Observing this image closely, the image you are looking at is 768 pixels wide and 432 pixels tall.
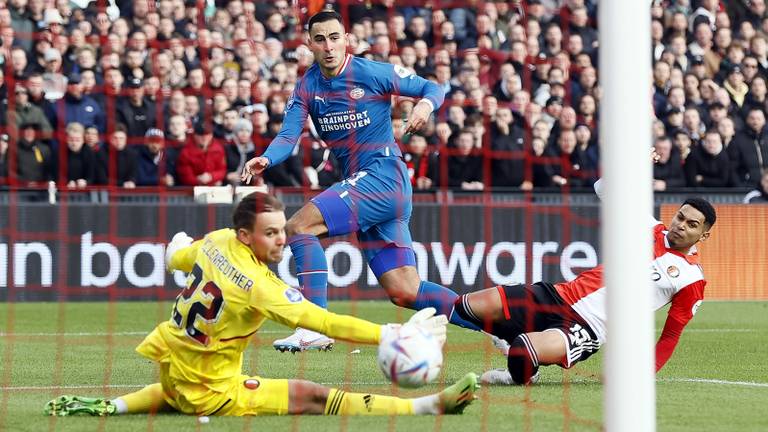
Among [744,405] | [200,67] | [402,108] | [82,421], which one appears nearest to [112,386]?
[82,421]

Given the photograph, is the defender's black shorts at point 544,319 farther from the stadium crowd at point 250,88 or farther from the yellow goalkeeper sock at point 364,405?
the stadium crowd at point 250,88

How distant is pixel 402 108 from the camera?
16047mm

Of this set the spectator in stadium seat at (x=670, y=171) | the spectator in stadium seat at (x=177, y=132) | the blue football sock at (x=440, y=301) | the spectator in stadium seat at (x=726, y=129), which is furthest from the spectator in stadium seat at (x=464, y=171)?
the blue football sock at (x=440, y=301)

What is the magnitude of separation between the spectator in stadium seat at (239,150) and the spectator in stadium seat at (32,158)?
1.90 m

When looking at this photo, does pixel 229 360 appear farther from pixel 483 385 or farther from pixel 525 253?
pixel 525 253

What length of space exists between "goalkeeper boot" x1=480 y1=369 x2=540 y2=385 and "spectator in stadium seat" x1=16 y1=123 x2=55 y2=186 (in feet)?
23.8

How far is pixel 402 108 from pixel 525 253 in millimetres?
2195

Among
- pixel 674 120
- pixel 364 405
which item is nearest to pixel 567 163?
pixel 674 120

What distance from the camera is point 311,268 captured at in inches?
382

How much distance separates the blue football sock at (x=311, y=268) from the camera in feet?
31.8

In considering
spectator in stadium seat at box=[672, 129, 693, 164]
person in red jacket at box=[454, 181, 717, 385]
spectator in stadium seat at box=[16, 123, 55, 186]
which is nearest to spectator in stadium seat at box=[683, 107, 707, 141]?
spectator in stadium seat at box=[672, 129, 693, 164]

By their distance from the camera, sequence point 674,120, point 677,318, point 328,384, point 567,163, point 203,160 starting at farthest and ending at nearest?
point 674,120, point 567,163, point 203,160, point 328,384, point 677,318

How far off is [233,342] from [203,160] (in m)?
8.00

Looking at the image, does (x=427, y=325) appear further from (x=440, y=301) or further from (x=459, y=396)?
(x=440, y=301)
